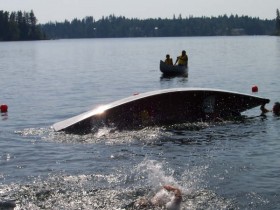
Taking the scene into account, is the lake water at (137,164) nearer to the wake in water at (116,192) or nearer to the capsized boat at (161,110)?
the wake in water at (116,192)

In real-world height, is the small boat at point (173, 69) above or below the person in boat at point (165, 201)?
above

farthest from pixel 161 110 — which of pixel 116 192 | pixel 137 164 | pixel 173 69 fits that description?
pixel 173 69

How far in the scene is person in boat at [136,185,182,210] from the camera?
11734 millimetres

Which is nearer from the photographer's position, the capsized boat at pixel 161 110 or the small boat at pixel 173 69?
the capsized boat at pixel 161 110

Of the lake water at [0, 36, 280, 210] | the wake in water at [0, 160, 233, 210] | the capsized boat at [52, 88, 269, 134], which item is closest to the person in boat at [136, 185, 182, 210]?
the wake in water at [0, 160, 233, 210]

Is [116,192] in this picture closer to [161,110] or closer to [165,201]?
[165,201]

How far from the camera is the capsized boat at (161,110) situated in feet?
64.3

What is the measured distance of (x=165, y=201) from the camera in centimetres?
1195

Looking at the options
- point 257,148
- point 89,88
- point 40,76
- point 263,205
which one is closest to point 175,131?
point 257,148

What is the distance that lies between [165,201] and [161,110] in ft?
30.3

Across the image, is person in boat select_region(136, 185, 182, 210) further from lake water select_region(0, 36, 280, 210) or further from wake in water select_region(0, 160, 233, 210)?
lake water select_region(0, 36, 280, 210)

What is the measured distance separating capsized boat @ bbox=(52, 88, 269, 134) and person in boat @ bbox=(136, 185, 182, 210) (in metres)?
7.64

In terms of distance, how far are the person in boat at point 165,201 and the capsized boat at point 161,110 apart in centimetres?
764

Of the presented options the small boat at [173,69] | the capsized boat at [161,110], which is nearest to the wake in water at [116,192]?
the capsized boat at [161,110]
